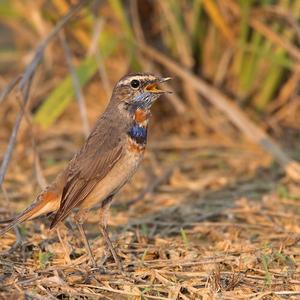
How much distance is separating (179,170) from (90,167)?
9.86ft

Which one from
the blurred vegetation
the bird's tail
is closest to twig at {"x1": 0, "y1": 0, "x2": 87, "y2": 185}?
the bird's tail

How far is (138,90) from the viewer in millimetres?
6281

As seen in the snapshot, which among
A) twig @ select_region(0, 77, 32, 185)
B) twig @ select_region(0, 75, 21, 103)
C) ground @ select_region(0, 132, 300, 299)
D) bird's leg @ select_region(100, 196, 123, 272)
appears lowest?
ground @ select_region(0, 132, 300, 299)

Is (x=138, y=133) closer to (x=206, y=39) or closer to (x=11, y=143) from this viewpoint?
(x=11, y=143)

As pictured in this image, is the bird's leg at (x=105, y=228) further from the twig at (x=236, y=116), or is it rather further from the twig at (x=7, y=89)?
the twig at (x=236, y=116)

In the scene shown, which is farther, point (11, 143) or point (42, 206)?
point (11, 143)

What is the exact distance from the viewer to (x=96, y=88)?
35.2 ft

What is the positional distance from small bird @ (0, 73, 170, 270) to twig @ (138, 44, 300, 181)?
248 centimetres

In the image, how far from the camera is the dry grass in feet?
18.1

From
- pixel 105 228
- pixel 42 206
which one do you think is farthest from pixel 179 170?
pixel 42 206

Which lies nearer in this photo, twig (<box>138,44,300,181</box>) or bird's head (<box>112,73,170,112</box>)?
bird's head (<box>112,73,170,112</box>)

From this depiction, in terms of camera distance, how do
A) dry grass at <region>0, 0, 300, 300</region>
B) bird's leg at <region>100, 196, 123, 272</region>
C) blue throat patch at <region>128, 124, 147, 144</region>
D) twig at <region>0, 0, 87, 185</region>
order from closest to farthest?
dry grass at <region>0, 0, 300, 300</region> → bird's leg at <region>100, 196, 123, 272</region> → blue throat patch at <region>128, 124, 147, 144</region> → twig at <region>0, 0, 87, 185</region>

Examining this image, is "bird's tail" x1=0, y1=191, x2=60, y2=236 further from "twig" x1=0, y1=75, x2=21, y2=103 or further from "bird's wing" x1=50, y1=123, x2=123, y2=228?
"twig" x1=0, y1=75, x2=21, y2=103

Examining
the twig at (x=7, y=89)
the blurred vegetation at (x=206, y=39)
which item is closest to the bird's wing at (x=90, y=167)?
the twig at (x=7, y=89)
